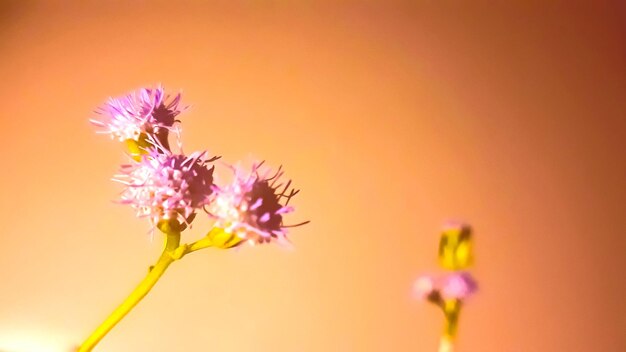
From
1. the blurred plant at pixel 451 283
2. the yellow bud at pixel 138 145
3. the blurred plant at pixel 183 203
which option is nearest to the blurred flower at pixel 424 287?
the blurred plant at pixel 451 283

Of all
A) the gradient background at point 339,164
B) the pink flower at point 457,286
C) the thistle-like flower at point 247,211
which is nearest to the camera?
the thistle-like flower at point 247,211

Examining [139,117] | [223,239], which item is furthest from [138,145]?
[223,239]

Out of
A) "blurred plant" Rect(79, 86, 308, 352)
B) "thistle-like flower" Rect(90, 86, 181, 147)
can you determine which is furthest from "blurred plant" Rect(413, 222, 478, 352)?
"thistle-like flower" Rect(90, 86, 181, 147)

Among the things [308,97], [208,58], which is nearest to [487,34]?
[308,97]

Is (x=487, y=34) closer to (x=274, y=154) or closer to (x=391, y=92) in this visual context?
(x=391, y=92)

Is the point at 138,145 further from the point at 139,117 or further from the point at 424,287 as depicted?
the point at 424,287

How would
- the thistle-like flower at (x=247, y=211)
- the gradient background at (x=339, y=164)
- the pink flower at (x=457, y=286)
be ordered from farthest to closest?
the gradient background at (x=339, y=164)
the pink flower at (x=457, y=286)
the thistle-like flower at (x=247, y=211)

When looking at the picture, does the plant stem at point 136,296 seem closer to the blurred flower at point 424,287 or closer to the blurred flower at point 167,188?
the blurred flower at point 167,188

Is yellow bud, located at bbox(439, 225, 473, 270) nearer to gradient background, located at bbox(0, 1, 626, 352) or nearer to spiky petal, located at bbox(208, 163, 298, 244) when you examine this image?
gradient background, located at bbox(0, 1, 626, 352)
